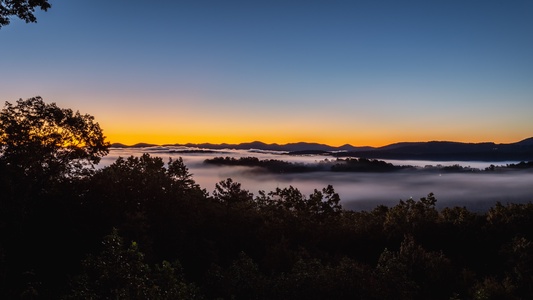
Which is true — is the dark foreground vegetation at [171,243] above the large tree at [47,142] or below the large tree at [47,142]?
below

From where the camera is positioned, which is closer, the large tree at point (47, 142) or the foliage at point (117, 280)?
the foliage at point (117, 280)

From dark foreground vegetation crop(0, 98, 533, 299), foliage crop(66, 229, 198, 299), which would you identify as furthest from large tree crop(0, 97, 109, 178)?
foliage crop(66, 229, 198, 299)

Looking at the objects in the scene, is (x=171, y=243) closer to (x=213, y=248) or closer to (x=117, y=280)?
(x=213, y=248)

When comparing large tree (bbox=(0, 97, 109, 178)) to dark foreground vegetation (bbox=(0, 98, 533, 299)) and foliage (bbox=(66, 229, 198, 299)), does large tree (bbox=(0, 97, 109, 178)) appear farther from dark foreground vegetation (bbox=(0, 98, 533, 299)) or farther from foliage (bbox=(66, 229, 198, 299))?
Result: foliage (bbox=(66, 229, 198, 299))

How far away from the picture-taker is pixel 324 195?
9138 centimetres

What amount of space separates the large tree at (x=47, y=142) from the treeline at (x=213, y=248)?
1573 mm

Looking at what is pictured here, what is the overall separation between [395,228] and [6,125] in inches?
1924

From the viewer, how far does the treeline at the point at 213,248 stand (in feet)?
72.3

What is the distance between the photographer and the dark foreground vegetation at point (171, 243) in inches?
873

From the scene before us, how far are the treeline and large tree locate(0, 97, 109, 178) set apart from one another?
1.57m

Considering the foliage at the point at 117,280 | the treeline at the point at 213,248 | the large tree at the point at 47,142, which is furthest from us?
the large tree at the point at 47,142

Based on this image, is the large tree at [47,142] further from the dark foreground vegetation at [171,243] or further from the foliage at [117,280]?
the foliage at [117,280]

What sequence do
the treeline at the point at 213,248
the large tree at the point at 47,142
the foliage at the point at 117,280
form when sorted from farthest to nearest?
1. the large tree at the point at 47,142
2. the treeline at the point at 213,248
3. the foliage at the point at 117,280

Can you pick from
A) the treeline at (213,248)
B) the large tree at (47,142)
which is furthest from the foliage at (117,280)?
the large tree at (47,142)
